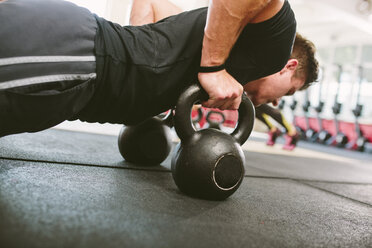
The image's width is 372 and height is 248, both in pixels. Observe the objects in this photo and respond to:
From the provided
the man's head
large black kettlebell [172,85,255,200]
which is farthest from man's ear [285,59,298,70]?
large black kettlebell [172,85,255,200]

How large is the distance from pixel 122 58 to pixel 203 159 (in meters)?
0.34

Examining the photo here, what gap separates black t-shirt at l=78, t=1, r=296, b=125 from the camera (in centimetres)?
75

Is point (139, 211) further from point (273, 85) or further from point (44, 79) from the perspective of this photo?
point (273, 85)

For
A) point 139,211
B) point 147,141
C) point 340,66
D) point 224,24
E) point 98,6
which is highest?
point 224,24

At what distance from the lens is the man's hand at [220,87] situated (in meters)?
0.80

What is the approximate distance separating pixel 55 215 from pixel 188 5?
140 inches

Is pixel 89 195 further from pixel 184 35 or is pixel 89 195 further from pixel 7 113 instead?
pixel 184 35

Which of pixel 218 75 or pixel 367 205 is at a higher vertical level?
pixel 218 75

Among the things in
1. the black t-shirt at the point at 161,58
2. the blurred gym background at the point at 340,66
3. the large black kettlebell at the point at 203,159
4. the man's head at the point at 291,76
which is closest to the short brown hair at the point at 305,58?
the man's head at the point at 291,76

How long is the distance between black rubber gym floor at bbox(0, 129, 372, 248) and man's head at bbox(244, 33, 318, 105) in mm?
376

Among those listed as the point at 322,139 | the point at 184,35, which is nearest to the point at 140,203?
the point at 184,35

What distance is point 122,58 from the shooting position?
0.75 m

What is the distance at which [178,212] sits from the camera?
2.22ft

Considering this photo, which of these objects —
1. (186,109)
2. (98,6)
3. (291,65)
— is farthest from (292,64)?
(98,6)
